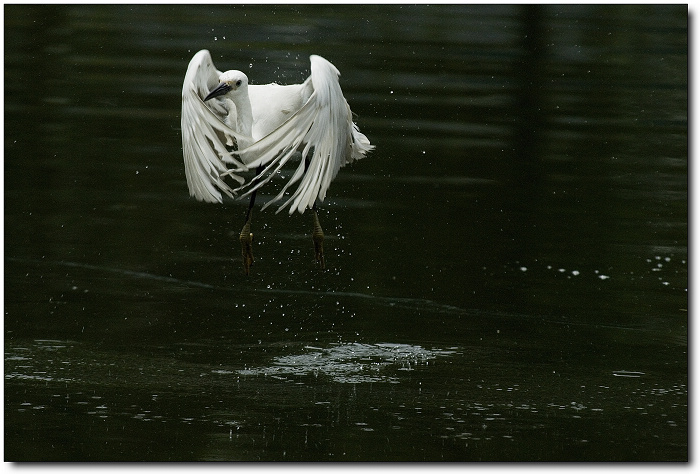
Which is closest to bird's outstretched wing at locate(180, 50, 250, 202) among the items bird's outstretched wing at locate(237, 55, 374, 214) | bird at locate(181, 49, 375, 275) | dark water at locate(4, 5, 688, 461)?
bird at locate(181, 49, 375, 275)

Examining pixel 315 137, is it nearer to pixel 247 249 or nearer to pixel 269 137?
pixel 269 137

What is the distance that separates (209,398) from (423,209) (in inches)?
119

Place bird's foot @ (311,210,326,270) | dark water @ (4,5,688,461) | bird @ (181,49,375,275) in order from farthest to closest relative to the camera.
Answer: bird's foot @ (311,210,326,270), bird @ (181,49,375,275), dark water @ (4,5,688,461)

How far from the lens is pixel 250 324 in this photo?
655 cm

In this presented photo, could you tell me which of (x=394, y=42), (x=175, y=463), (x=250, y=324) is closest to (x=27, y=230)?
(x=250, y=324)

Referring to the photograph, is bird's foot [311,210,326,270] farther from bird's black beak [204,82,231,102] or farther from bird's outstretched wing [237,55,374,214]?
bird's black beak [204,82,231,102]

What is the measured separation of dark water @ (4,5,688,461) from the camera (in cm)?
552

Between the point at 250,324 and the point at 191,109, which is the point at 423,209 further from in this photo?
the point at 191,109

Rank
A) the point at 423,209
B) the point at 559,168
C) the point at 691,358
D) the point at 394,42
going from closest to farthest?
the point at 691,358, the point at 423,209, the point at 559,168, the point at 394,42

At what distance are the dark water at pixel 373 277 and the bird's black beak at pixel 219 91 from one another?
3.63 ft

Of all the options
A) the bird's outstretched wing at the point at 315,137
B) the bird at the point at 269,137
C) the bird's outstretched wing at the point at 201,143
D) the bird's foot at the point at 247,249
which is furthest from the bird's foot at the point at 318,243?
the bird's outstretched wing at the point at 201,143

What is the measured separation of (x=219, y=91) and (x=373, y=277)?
5.22 feet

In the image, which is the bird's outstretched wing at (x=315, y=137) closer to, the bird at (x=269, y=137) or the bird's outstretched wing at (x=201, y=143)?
the bird at (x=269, y=137)

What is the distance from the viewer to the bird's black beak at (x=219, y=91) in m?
6.07
